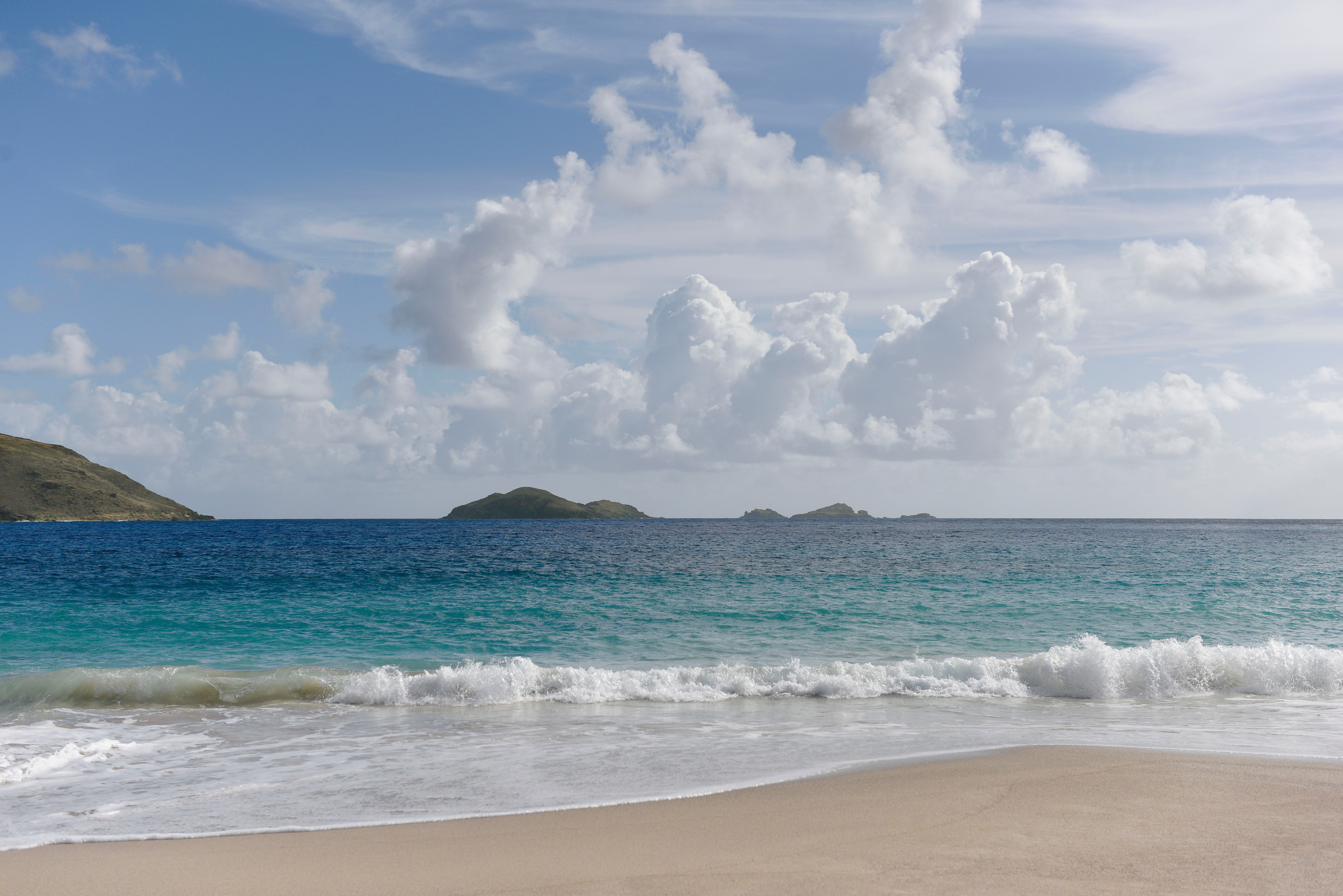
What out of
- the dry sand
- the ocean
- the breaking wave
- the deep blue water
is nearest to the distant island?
the deep blue water

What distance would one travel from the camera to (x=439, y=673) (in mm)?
14797

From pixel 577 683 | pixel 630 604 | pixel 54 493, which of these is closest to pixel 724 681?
pixel 577 683

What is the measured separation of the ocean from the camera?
8867 millimetres

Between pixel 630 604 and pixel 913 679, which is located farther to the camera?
pixel 630 604

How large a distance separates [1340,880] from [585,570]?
36.6 m

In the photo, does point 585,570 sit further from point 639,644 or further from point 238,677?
point 238,677

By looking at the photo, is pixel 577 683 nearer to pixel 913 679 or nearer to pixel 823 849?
pixel 913 679

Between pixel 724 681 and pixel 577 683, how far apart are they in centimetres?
308

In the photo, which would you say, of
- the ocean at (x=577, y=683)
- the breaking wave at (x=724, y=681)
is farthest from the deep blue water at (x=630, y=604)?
the breaking wave at (x=724, y=681)

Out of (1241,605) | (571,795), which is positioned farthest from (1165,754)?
(1241,605)

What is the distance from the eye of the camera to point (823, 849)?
6344mm

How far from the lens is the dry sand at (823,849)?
563 cm

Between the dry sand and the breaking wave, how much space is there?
6.50m

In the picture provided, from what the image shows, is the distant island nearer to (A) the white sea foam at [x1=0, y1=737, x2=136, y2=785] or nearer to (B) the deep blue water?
(B) the deep blue water
